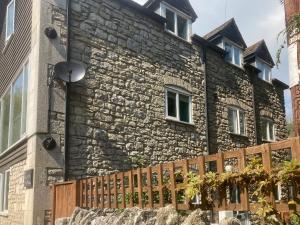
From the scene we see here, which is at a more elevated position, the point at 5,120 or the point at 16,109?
the point at 16,109

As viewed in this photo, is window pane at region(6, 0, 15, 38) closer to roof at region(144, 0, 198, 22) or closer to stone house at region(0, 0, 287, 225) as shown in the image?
stone house at region(0, 0, 287, 225)

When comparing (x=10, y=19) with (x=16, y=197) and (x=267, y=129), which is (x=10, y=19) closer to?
(x=16, y=197)

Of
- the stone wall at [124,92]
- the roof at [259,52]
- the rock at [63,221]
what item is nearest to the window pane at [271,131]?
the roof at [259,52]

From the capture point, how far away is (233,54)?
16062mm

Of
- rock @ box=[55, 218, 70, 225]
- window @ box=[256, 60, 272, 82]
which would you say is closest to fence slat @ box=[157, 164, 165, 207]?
rock @ box=[55, 218, 70, 225]

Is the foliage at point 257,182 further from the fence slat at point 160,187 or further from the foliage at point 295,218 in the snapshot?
the fence slat at point 160,187

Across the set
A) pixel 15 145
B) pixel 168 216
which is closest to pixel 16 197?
pixel 15 145

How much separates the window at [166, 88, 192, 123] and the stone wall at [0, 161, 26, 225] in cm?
482

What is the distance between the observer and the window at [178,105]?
1217 cm

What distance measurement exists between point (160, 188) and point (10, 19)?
10.1 m

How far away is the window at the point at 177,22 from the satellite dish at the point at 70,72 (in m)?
5.24

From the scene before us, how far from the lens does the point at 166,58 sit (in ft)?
40.6

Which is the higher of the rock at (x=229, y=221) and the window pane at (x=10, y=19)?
the window pane at (x=10, y=19)

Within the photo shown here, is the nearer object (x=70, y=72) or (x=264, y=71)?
(x=70, y=72)
